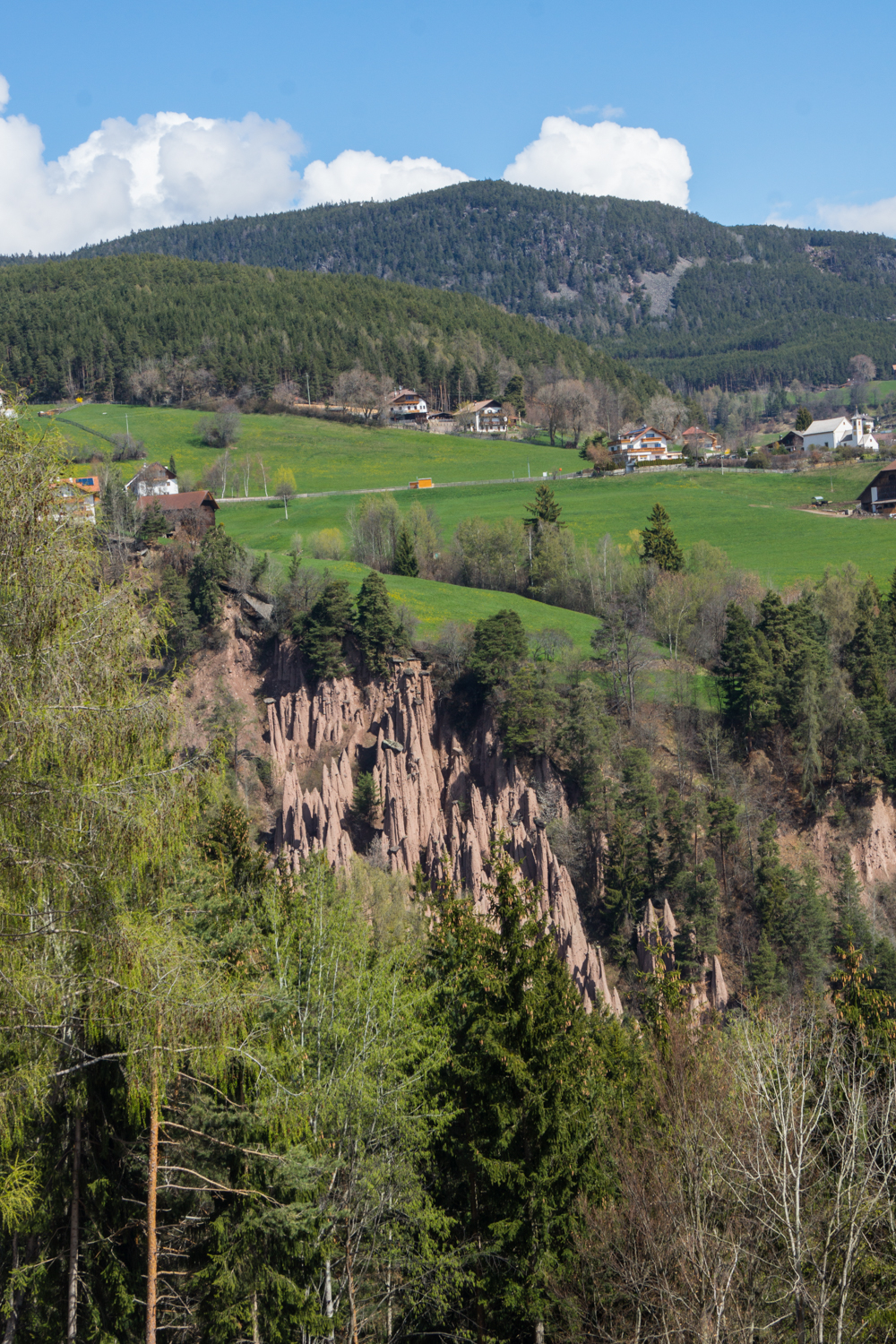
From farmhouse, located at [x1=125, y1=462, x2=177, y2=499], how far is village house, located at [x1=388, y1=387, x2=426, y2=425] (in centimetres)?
5800

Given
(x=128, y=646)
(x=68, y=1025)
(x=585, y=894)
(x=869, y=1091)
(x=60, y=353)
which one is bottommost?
(x=585, y=894)

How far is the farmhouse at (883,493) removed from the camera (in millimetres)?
99312

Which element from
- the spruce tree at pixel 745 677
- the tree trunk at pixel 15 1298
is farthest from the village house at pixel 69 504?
the spruce tree at pixel 745 677

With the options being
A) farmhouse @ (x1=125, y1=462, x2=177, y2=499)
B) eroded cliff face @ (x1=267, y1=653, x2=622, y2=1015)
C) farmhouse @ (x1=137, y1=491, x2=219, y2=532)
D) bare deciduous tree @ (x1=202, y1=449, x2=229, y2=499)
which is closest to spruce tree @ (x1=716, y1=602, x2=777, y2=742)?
eroded cliff face @ (x1=267, y1=653, x2=622, y2=1015)

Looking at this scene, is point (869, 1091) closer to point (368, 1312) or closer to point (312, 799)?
point (368, 1312)

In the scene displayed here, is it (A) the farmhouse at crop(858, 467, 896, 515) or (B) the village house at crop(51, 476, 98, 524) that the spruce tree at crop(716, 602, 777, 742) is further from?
(B) the village house at crop(51, 476, 98, 524)

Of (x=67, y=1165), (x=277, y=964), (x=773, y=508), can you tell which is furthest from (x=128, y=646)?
(x=773, y=508)

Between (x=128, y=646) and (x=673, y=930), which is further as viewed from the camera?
(x=673, y=930)

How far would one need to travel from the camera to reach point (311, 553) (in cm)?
7931

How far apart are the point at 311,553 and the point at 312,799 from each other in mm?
28122

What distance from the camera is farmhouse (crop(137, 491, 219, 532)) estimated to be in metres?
81.1

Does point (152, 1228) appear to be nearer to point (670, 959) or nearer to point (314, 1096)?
point (314, 1096)

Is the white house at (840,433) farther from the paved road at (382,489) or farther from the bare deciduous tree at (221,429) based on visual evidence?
the bare deciduous tree at (221,429)

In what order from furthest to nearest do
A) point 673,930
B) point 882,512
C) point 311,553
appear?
point 882,512
point 311,553
point 673,930
